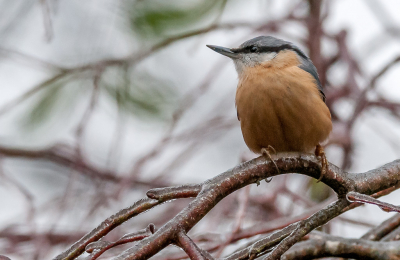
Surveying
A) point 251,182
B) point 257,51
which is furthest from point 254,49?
point 251,182

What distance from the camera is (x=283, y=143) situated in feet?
5.90

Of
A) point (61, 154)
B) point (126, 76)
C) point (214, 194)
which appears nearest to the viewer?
point (214, 194)

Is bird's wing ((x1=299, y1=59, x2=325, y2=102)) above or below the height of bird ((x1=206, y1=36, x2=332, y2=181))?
above

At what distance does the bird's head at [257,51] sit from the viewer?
216cm

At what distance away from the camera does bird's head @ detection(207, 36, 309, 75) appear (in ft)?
7.10

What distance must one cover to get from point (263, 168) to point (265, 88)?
28.9 inches

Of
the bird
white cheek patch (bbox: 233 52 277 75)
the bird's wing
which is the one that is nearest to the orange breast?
the bird

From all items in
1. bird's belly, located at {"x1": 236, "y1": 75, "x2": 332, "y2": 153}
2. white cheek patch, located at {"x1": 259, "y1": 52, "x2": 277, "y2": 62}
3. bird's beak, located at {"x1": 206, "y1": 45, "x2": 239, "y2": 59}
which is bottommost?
bird's belly, located at {"x1": 236, "y1": 75, "x2": 332, "y2": 153}

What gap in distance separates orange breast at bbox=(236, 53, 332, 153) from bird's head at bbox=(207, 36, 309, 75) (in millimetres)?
280

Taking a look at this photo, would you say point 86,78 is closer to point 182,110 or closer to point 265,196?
point 182,110

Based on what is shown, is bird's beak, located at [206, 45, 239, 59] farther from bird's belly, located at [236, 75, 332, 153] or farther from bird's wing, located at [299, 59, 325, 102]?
bird's belly, located at [236, 75, 332, 153]

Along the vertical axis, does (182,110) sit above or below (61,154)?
below

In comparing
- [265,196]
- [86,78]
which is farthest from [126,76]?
[265,196]

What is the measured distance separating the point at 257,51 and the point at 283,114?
59cm
